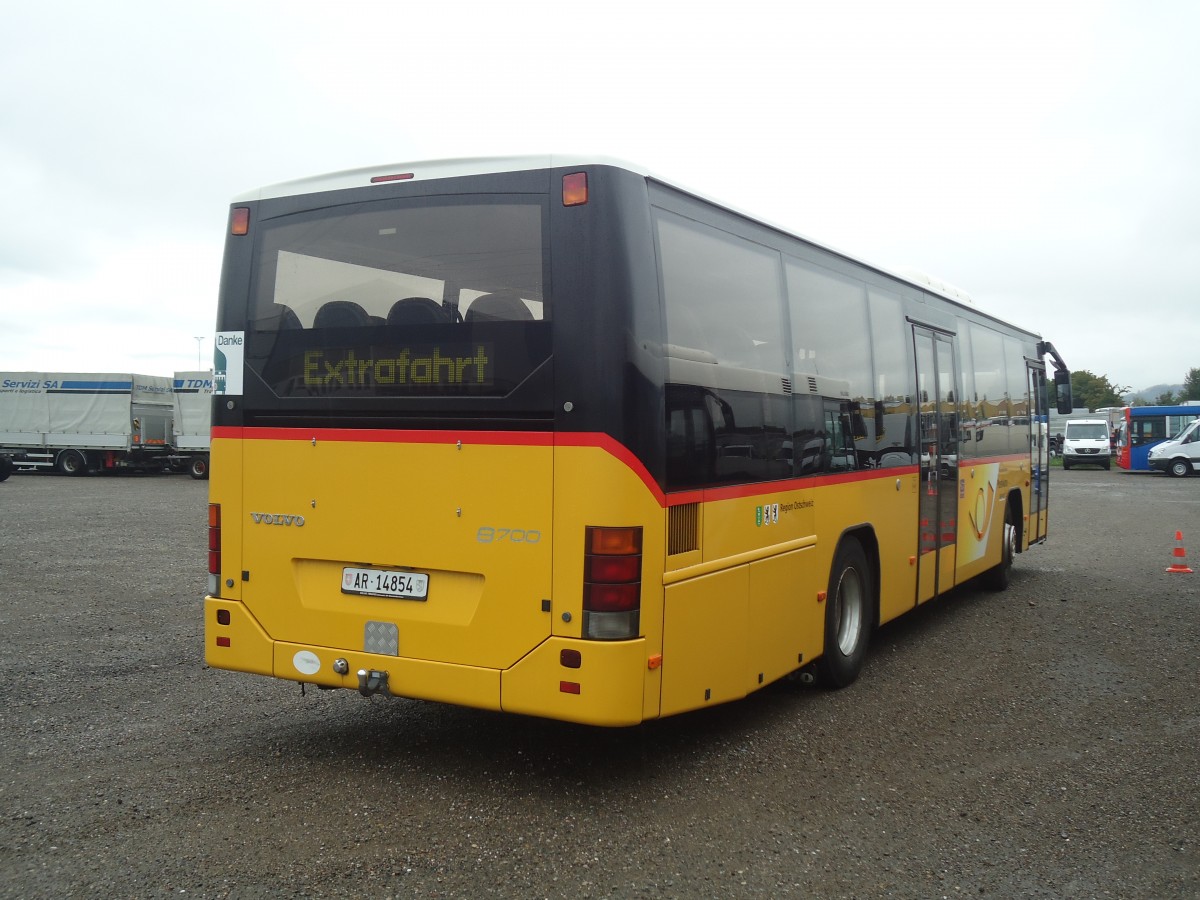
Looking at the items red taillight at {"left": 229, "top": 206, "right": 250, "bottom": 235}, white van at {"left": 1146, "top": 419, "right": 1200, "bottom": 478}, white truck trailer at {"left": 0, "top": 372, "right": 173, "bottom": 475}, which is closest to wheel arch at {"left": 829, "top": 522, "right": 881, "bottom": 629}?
red taillight at {"left": 229, "top": 206, "right": 250, "bottom": 235}

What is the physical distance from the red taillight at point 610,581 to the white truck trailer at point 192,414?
32446 millimetres

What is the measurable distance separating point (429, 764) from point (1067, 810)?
3110 mm

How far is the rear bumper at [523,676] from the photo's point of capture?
15.7 ft

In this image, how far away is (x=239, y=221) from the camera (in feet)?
18.9

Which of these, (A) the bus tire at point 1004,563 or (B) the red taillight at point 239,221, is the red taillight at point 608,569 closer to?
(B) the red taillight at point 239,221

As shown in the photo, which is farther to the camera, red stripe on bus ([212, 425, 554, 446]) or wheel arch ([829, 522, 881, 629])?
wheel arch ([829, 522, 881, 629])

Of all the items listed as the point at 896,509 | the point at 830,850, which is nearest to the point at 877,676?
the point at 896,509

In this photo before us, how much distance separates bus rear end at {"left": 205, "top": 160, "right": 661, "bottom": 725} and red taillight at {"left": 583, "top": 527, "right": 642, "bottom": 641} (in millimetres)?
11

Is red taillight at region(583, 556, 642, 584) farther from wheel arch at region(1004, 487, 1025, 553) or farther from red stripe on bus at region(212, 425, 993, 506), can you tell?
wheel arch at region(1004, 487, 1025, 553)

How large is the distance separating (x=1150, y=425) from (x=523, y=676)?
43.3 meters

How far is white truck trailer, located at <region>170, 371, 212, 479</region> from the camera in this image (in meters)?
34.8

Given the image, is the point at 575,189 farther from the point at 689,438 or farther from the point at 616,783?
the point at 616,783

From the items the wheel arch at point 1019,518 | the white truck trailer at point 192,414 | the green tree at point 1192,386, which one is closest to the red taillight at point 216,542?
the wheel arch at point 1019,518

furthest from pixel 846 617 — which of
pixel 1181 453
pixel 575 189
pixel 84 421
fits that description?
pixel 1181 453
